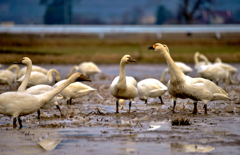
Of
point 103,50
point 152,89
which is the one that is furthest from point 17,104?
point 103,50

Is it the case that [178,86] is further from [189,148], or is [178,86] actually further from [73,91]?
[189,148]

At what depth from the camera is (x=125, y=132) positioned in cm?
704

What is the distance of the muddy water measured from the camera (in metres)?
5.97

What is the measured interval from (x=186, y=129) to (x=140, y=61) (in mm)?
18397

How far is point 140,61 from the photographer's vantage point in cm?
2556

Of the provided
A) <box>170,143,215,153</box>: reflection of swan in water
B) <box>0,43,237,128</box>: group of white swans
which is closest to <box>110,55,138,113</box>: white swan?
<box>0,43,237,128</box>: group of white swans

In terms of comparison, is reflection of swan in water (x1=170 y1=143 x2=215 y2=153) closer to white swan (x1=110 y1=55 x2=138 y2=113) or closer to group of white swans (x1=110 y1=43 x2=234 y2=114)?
group of white swans (x1=110 y1=43 x2=234 y2=114)

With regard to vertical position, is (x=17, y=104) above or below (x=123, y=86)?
below

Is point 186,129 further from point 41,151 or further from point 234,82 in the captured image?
point 234,82

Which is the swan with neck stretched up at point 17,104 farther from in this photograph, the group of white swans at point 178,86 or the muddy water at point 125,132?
the group of white swans at point 178,86

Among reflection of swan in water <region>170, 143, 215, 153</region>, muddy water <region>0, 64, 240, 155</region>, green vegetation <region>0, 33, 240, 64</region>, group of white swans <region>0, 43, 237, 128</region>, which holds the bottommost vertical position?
reflection of swan in water <region>170, 143, 215, 153</region>

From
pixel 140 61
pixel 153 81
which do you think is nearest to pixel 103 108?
pixel 153 81

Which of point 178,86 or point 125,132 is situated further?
point 178,86

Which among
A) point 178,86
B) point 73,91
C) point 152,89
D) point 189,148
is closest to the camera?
point 189,148
